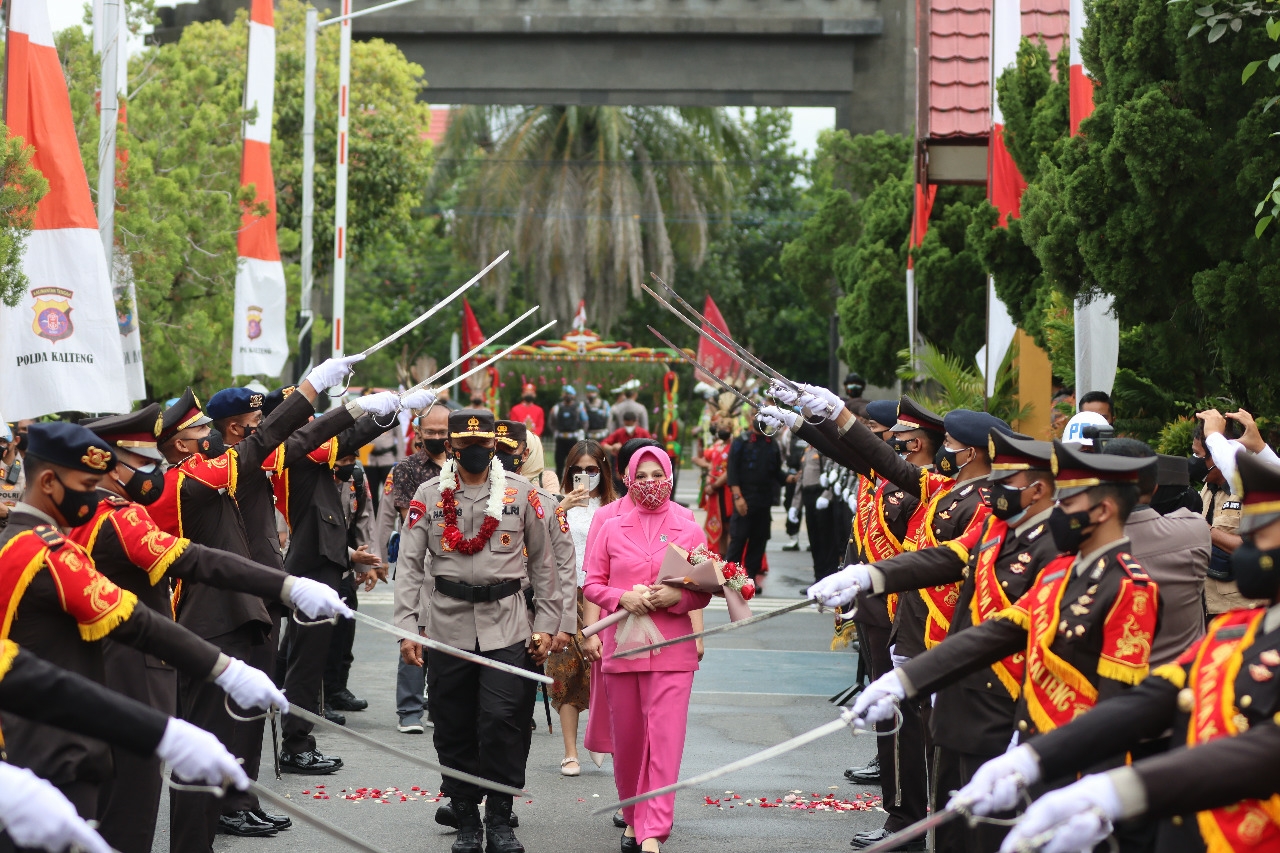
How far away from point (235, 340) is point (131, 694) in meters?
13.6

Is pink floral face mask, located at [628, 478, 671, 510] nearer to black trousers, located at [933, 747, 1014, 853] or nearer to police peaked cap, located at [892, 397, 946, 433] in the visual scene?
police peaked cap, located at [892, 397, 946, 433]

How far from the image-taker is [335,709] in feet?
36.9

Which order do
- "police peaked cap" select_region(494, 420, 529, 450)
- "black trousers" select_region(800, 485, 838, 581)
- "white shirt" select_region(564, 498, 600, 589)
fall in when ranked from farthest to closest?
"black trousers" select_region(800, 485, 838, 581)
"white shirt" select_region(564, 498, 600, 589)
"police peaked cap" select_region(494, 420, 529, 450)

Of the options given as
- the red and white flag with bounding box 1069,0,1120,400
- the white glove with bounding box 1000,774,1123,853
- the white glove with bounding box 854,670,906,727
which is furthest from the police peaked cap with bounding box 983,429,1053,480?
the red and white flag with bounding box 1069,0,1120,400

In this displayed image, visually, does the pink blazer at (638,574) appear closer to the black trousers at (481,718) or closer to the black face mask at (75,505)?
the black trousers at (481,718)

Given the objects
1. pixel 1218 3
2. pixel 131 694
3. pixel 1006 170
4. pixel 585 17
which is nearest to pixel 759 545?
pixel 1006 170

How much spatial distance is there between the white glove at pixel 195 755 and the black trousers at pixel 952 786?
267 centimetres

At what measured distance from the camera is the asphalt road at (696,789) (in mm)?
8008

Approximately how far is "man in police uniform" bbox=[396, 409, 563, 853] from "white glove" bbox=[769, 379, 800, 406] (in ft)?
4.40

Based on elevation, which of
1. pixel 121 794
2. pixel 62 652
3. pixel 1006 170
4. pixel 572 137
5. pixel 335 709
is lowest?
pixel 335 709

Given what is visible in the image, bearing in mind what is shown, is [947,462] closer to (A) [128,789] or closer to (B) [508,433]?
(B) [508,433]

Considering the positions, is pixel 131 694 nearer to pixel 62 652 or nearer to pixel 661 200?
pixel 62 652

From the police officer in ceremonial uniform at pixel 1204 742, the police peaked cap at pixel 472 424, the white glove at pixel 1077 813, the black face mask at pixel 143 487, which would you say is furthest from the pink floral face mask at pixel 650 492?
the white glove at pixel 1077 813

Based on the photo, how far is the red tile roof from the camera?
17.5m
